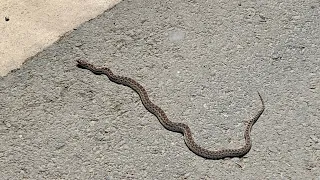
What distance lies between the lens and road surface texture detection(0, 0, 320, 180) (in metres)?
5.62

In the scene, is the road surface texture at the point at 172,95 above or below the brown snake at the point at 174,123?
below

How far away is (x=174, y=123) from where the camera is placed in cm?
596

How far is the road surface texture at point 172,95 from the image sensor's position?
18.4 ft

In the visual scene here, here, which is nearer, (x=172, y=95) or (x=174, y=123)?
(x=174, y=123)

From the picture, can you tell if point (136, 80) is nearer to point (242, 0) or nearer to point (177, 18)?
point (177, 18)

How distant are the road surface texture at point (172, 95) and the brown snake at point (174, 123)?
59mm

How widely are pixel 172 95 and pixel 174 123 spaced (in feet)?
1.71

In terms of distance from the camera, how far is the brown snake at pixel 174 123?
18.5 feet

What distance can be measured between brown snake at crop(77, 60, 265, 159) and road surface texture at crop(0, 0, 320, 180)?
6 cm

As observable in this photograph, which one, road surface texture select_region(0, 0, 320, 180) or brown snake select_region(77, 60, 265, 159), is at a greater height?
brown snake select_region(77, 60, 265, 159)

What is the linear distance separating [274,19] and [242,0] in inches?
22.0

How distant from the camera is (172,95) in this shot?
21.0 ft

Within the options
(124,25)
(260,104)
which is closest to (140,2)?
(124,25)

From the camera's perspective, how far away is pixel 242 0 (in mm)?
7758
